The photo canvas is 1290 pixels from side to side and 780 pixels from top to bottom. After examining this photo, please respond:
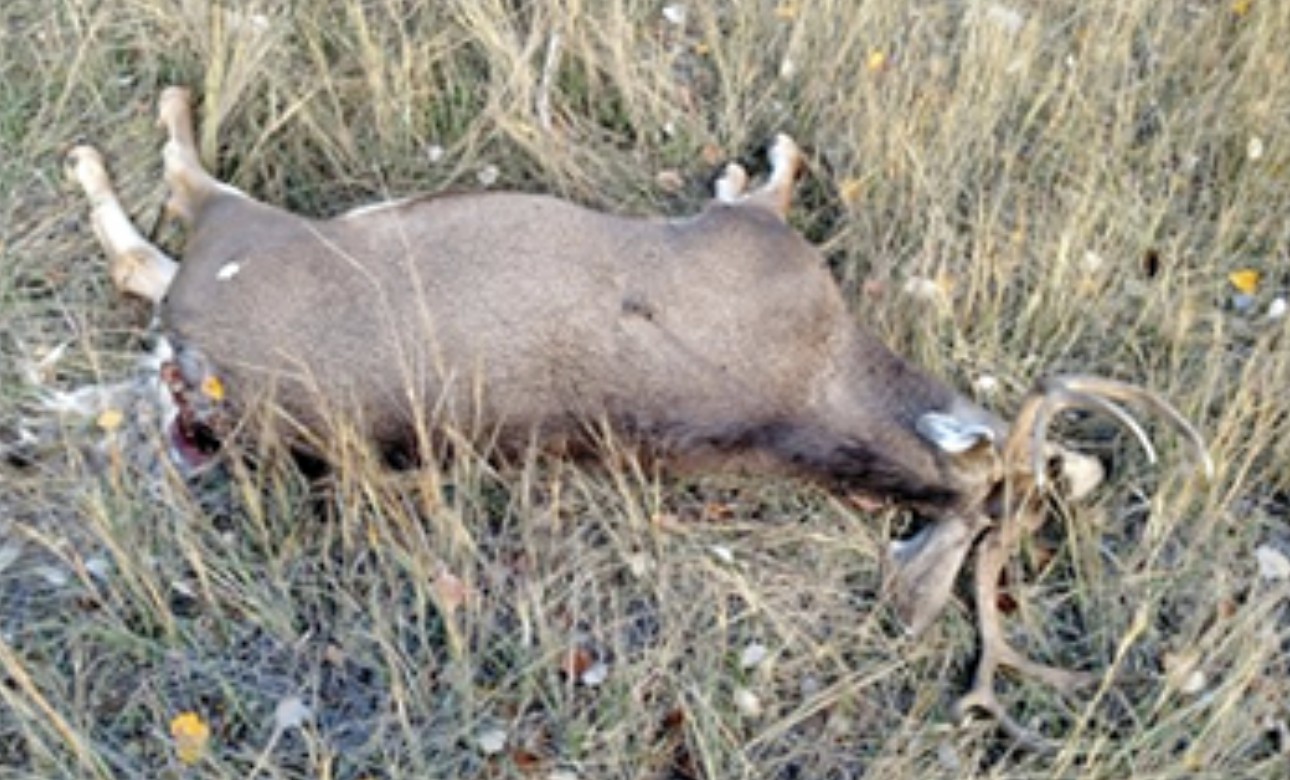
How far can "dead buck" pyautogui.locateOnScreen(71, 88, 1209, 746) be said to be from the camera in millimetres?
3584

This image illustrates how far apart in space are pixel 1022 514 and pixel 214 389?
5.94 ft

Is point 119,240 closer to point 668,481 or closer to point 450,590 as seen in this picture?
point 450,590

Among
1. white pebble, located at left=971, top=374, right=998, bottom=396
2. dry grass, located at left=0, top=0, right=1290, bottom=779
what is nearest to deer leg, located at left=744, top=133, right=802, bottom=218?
dry grass, located at left=0, top=0, right=1290, bottom=779

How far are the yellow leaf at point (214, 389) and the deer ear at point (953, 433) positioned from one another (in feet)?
5.11

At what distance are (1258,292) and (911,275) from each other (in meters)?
0.94

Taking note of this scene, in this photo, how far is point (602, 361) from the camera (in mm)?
3697

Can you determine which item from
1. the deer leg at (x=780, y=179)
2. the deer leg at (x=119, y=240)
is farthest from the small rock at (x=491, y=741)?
the deer leg at (x=780, y=179)

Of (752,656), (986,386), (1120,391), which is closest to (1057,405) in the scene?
(1120,391)

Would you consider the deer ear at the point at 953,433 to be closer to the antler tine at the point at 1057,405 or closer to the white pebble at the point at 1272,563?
the antler tine at the point at 1057,405

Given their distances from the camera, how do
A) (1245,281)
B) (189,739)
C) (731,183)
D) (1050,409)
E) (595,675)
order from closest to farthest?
1. (189,739)
2. (595,675)
3. (1050,409)
4. (1245,281)
5. (731,183)

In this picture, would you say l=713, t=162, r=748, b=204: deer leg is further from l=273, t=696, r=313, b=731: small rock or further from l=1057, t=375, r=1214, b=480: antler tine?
l=273, t=696, r=313, b=731: small rock

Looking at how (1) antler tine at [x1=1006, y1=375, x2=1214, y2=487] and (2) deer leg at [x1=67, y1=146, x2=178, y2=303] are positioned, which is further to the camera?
(2) deer leg at [x1=67, y1=146, x2=178, y2=303]

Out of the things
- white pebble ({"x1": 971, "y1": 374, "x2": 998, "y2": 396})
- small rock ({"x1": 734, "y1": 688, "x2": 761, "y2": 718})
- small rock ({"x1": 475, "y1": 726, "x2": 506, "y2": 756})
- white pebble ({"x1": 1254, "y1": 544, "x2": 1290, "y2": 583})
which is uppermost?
white pebble ({"x1": 971, "y1": 374, "x2": 998, "y2": 396})

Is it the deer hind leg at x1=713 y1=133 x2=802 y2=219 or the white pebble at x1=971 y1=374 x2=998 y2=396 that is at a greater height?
the deer hind leg at x1=713 y1=133 x2=802 y2=219
